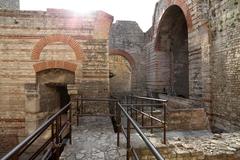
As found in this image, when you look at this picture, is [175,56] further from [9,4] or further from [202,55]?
[9,4]

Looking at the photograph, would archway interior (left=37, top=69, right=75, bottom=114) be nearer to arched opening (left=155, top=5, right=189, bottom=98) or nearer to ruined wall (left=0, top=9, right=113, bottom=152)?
ruined wall (left=0, top=9, right=113, bottom=152)

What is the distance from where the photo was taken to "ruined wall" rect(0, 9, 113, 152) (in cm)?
826

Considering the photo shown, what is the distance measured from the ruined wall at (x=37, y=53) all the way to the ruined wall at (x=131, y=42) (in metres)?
9.51

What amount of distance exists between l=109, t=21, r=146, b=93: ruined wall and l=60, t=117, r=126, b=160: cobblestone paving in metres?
11.2

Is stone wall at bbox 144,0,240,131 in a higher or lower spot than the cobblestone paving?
higher

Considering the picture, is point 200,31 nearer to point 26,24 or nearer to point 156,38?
point 156,38

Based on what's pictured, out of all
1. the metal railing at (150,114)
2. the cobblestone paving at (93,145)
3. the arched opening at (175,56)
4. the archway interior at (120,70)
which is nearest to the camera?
the cobblestone paving at (93,145)

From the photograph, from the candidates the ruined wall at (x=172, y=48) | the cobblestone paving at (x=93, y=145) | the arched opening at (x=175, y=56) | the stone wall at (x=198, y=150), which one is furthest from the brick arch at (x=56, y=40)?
the arched opening at (x=175, y=56)

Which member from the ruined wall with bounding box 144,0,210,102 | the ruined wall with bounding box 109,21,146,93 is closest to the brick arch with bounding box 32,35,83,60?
the ruined wall with bounding box 144,0,210,102

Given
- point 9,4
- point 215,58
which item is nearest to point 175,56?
point 215,58

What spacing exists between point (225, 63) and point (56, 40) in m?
6.09

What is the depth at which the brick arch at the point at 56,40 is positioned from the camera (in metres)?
8.27

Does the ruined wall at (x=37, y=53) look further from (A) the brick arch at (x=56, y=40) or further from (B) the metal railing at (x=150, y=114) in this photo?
(B) the metal railing at (x=150, y=114)

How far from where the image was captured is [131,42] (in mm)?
18000
